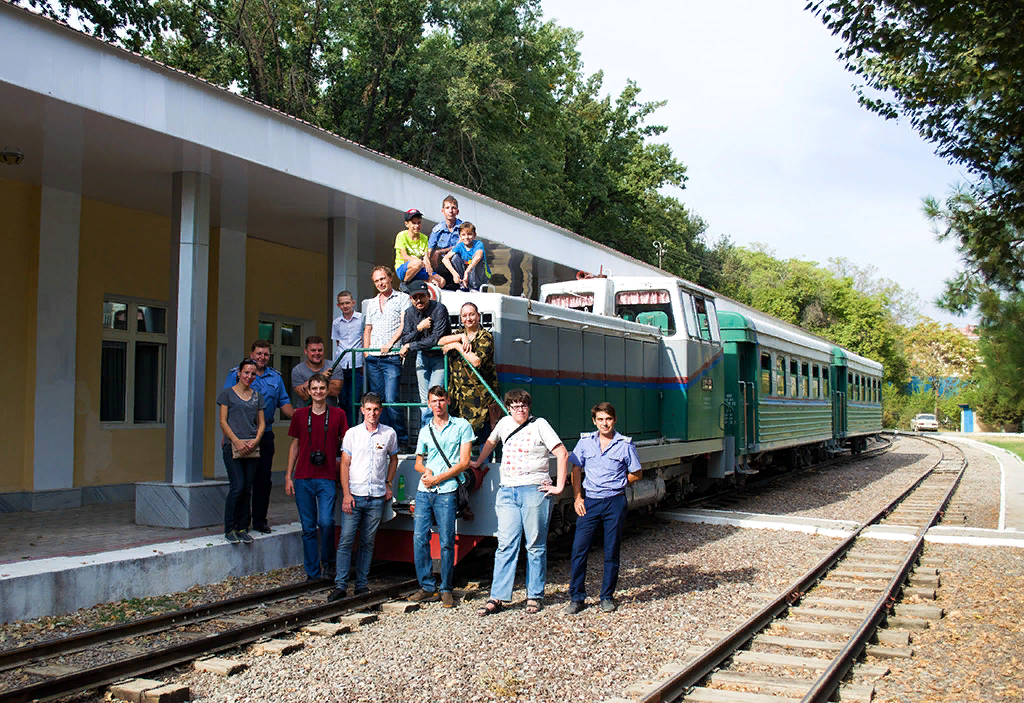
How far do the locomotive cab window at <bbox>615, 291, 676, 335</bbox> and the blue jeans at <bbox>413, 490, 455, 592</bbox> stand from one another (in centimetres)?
520

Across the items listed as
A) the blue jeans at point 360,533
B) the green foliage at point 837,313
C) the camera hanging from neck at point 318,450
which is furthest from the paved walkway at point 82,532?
the green foliage at point 837,313

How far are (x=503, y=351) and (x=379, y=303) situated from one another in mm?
1264

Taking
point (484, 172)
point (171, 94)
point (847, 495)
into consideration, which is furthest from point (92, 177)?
point (484, 172)

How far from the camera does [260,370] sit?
8359 mm

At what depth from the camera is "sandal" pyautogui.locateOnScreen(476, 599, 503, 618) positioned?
677cm

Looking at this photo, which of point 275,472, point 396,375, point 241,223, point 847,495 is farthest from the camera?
point 847,495

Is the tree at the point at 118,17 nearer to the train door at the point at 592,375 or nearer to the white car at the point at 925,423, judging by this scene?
the train door at the point at 592,375

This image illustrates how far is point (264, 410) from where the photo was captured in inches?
320

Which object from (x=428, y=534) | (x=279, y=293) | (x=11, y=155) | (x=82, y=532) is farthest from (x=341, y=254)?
(x=428, y=534)

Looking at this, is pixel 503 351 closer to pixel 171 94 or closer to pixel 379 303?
pixel 379 303

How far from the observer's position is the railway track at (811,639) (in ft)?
16.6

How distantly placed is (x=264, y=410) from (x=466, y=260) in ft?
8.03

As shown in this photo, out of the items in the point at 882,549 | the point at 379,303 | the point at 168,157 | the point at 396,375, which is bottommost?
the point at 882,549

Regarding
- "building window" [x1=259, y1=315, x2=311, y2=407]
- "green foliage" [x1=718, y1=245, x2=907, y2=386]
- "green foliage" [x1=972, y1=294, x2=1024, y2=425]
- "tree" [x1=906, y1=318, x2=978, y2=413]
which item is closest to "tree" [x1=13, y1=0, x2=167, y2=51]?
"building window" [x1=259, y1=315, x2=311, y2=407]
